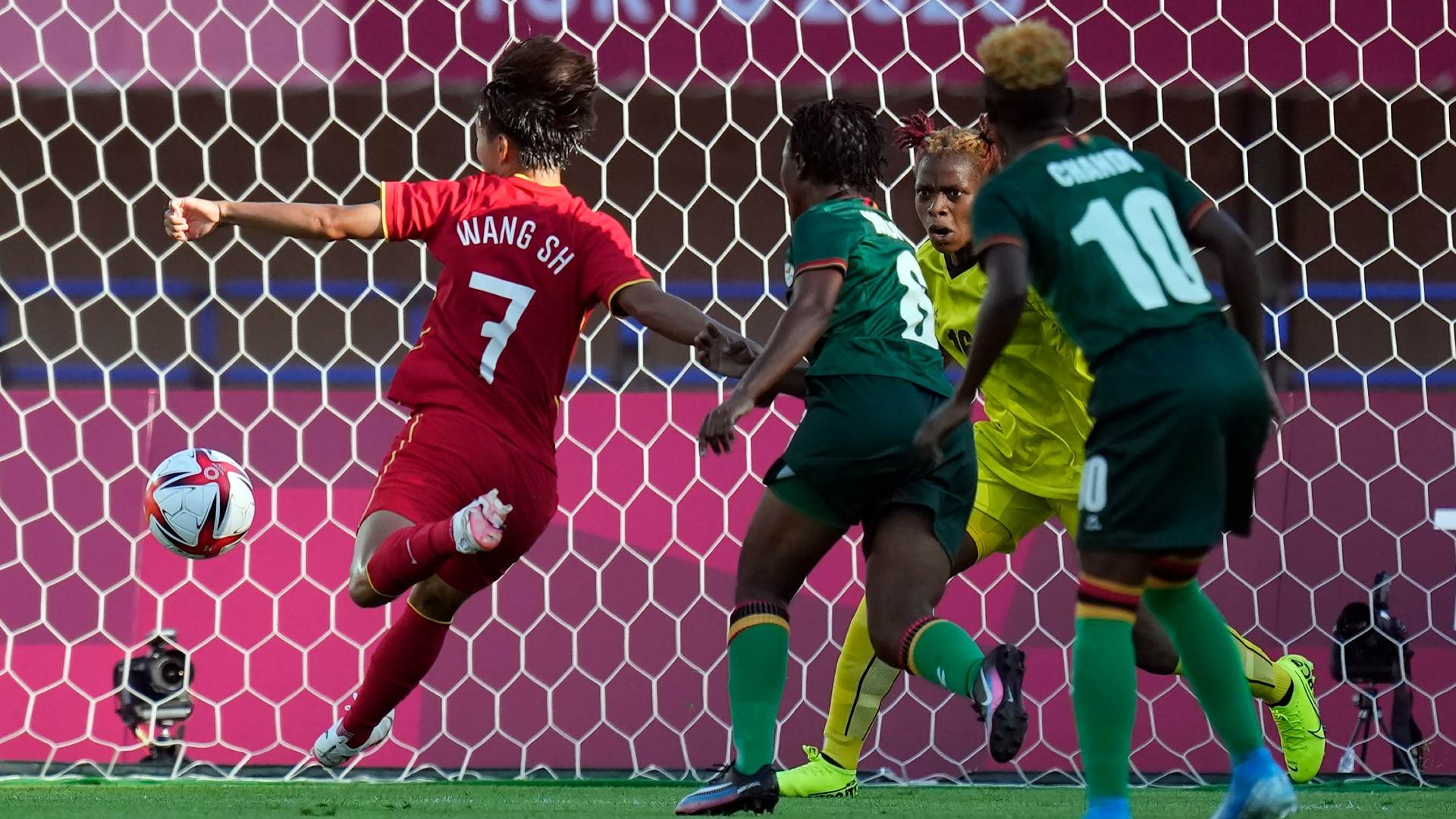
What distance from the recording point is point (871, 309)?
2984 millimetres

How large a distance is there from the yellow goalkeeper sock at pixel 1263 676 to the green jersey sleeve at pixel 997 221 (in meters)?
1.54

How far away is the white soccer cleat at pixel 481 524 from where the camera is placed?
2.79 meters

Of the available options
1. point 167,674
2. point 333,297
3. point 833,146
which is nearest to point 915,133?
point 833,146

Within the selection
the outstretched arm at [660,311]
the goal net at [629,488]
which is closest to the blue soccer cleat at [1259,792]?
the outstretched arm at [660,311]

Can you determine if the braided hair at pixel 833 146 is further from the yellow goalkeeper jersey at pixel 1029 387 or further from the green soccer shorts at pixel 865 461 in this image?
the yellow goalkeeper jersey at pixel 1029 387

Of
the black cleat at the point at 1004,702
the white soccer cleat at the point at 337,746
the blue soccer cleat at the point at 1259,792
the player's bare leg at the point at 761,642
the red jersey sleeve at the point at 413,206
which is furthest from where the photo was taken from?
the white soccer cleat at the point at 337,746

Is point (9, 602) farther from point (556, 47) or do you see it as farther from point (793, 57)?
point (793, 57)

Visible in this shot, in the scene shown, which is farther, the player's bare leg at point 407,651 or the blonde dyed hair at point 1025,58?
the player's bare leg at point 407,651

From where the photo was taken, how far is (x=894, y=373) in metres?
2.96

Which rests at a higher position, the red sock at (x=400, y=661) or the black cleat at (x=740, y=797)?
the red sock at (x=400, y=661)

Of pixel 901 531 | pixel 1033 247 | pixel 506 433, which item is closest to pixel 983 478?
pixel 901 531

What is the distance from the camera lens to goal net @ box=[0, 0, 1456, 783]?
439cm

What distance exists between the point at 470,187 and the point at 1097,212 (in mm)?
1392

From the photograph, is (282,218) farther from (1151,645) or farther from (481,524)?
(1151,645)
